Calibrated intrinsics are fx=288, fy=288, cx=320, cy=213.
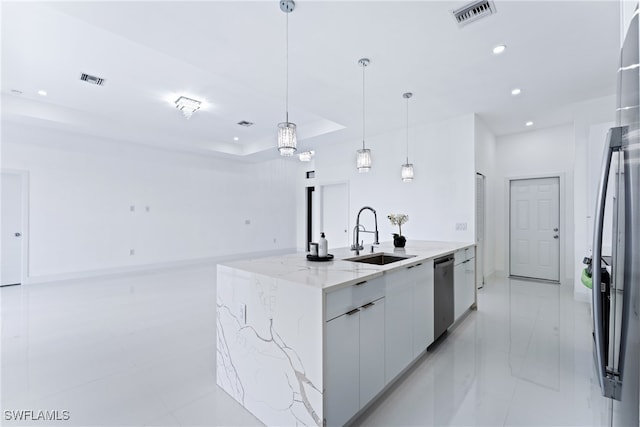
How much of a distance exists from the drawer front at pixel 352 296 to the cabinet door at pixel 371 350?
5cm

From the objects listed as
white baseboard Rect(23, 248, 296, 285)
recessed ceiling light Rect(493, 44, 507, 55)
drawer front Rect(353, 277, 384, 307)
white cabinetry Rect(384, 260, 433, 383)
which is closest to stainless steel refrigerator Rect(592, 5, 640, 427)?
drawer front Rect(353, 277, 384, 307)

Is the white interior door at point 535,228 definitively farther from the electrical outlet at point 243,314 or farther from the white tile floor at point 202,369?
the electrical outlet at point 243,314

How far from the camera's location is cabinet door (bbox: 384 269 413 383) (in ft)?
6.45

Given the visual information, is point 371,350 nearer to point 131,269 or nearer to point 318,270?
point 318,270

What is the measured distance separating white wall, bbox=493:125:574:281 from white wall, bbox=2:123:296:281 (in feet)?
20.1

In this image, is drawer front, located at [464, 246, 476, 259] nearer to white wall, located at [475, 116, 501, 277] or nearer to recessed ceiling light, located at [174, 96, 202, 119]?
white wall, located at [475, 116, 501, 277]

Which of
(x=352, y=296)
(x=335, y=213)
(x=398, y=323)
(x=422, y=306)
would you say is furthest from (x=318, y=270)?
(x=335, y=213)

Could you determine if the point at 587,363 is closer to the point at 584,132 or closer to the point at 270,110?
the point at 584,132

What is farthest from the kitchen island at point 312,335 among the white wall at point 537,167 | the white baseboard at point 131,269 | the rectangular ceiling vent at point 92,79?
the white baseboard at point 131,269

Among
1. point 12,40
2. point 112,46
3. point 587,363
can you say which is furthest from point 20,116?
point 587,363

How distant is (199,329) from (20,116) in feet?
15.2

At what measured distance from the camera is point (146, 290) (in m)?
4.79

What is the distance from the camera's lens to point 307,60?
296 cm

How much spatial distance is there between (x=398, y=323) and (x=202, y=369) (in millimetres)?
1623
